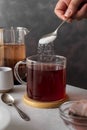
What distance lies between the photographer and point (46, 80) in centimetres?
60

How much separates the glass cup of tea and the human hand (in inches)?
5.9

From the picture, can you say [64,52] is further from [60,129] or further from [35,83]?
[60,129]

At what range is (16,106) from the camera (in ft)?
1.97

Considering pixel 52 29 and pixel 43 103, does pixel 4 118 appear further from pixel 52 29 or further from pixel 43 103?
pixel 52 29

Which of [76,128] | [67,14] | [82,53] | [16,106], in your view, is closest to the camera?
[76,128]

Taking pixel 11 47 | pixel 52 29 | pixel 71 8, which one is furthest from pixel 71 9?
pixel 52 29

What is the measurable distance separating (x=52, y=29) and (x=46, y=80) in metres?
0.68

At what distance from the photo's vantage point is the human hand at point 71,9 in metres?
0.71

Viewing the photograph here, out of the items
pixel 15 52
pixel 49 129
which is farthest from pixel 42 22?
pixel 49 129

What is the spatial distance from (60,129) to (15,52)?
353mm

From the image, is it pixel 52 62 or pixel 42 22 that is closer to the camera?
pixel 52 62

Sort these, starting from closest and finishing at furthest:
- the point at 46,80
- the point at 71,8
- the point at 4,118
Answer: the point at 4,118 < the point at 46,80 < the point at 71,8

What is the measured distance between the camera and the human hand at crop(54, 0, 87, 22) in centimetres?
71

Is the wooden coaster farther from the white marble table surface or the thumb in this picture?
the thumb
